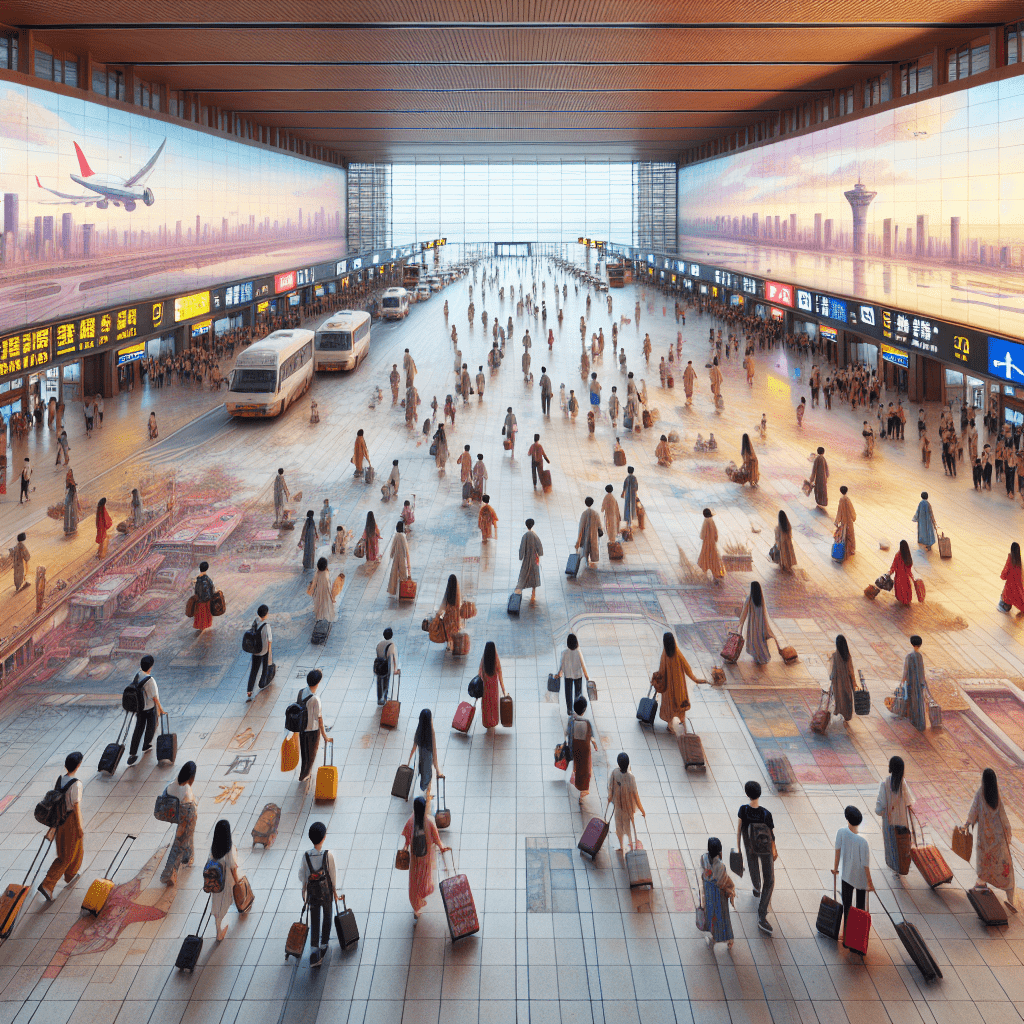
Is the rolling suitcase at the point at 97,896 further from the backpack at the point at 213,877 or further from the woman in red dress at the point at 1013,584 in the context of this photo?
the woman in red dress at the point at 1013,584

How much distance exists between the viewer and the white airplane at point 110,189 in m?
21.5

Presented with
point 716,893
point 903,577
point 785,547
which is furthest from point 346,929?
point 785,547

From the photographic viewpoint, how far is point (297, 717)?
7.21m

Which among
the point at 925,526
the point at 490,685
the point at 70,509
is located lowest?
the point at 490,685

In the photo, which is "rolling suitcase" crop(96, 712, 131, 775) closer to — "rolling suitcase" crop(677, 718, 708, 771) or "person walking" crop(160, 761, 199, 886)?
"person walking" crop(160, 761, 199, 886)

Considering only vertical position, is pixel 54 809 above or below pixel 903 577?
below

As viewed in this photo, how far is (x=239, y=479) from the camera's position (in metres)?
17.4

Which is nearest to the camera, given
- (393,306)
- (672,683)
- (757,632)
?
(672,683)

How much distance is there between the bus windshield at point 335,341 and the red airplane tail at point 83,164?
886cm

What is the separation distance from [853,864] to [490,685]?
3569 mm

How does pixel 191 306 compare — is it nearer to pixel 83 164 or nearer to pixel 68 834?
pixel 83 164

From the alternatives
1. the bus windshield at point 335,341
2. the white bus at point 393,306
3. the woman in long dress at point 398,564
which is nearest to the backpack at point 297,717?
the woman in long dress at point 398,564

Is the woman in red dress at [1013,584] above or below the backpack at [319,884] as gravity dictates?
above

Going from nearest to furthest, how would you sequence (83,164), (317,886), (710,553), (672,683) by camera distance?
1. (317,886)
2. (672,683)
3. (710,553)
4. (83,164)
